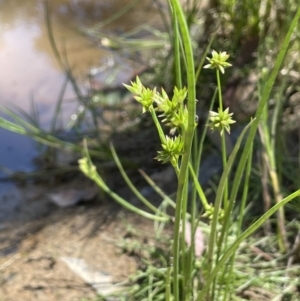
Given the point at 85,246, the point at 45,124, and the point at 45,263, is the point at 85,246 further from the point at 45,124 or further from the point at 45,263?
the point at 45,124

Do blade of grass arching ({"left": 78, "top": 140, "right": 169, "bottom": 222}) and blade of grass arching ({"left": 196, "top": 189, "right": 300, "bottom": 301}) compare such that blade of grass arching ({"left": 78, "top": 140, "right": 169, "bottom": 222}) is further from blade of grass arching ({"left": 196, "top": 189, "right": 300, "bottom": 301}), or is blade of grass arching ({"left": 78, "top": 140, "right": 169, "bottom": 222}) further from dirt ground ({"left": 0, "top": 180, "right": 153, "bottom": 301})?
blade of grass arching ({"left": 196, "top": 189, "right": 300, "bottom": 301})

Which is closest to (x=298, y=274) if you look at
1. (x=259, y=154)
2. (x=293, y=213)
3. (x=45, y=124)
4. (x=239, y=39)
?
(x=293, y=213)

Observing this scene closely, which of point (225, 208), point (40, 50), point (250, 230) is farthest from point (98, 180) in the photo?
point (40, 50)

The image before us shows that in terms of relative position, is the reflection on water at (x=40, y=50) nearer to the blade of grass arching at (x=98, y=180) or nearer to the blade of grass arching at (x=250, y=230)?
the blade of grass arching at (x=98, y=180)

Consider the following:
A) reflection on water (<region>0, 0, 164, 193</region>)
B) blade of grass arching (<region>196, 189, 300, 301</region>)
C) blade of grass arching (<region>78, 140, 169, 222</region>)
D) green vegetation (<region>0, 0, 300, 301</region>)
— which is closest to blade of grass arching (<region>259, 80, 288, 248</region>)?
green vegetation (<region>0, 0, 300, 301</region>)

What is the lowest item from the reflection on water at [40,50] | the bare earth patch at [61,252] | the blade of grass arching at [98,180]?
the bare earth patch at [61,252]

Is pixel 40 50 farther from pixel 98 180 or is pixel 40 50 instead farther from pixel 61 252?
pixel 98 180

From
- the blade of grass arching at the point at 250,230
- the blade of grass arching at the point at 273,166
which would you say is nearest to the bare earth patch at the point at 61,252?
the blade of grass arching at the point at 273,166
